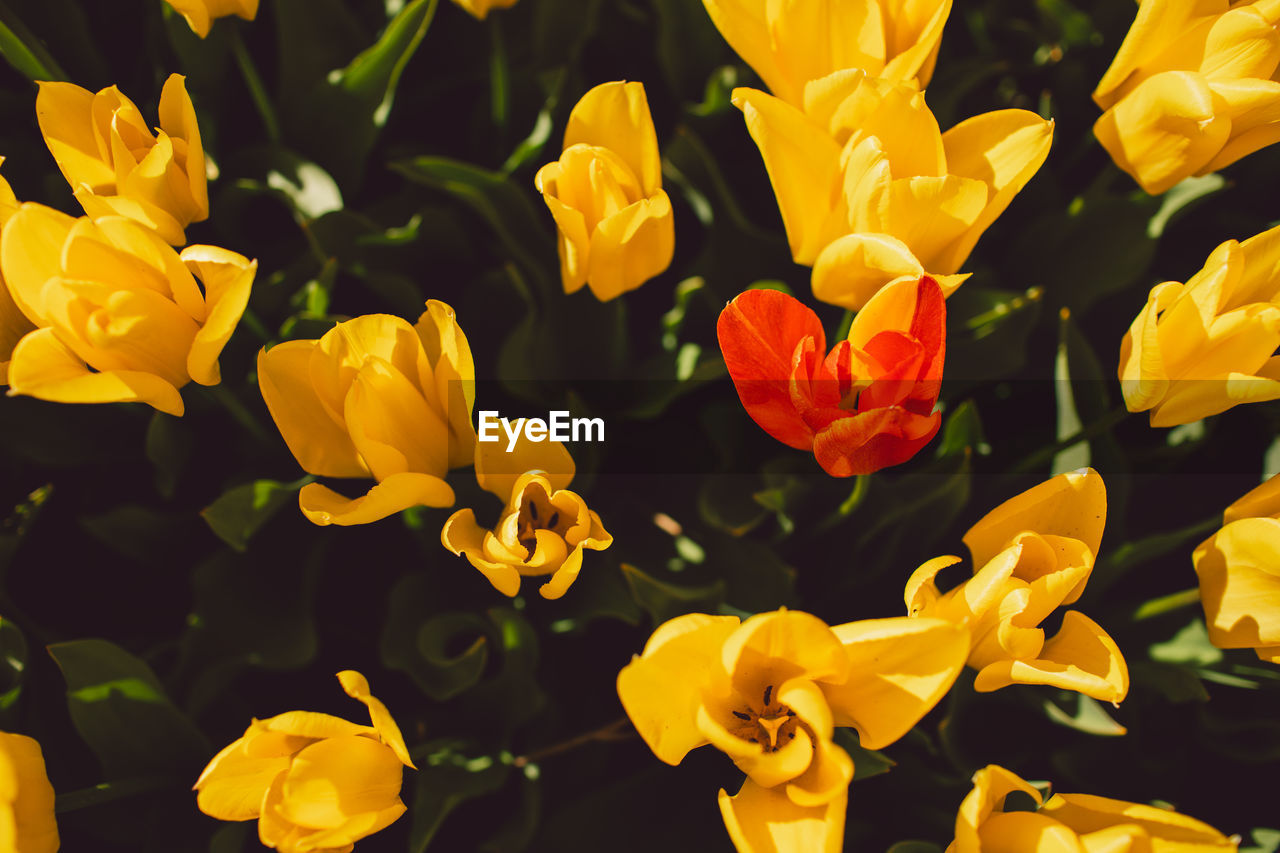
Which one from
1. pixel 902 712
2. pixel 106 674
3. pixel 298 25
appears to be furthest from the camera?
pixel 298 25

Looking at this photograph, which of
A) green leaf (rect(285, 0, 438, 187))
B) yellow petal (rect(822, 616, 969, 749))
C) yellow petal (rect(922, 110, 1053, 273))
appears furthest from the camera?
green leaf (rect(285, 0, 438, 187))

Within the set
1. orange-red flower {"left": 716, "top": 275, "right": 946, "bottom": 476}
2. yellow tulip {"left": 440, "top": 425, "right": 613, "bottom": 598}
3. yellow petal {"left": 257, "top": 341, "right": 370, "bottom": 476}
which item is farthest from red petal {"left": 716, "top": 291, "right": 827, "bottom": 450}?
yellow petal {"left": 257, "top": 341, "right": 370, "bottom": 476}

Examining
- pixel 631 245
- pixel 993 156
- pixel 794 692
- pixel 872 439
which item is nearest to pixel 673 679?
pixel 794 692

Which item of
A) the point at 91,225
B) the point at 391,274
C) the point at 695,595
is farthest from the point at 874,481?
the point at 91,225

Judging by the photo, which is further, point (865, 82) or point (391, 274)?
point (391, 274)

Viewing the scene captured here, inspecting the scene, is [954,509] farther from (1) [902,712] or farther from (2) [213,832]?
(2) [213,832]

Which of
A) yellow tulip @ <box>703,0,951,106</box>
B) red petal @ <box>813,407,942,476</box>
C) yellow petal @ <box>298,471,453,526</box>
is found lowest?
yellow petal @ <box>298,471,453,526</box>

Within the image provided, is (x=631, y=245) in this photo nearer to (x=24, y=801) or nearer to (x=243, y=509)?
(x=243, y=509)

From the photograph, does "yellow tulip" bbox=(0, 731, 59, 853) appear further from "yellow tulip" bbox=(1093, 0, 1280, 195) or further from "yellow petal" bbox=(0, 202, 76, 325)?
"yellow tulip" bbox=(1093, 0, 1280, 195)

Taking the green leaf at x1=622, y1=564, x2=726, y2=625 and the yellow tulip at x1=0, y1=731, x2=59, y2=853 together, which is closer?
the yellow tulip at x1=0, y1=731, x2=59, y2=853
